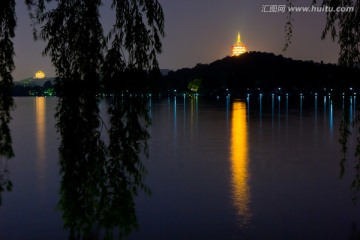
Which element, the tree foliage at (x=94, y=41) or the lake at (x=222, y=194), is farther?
the lake at (x=222, y=194)

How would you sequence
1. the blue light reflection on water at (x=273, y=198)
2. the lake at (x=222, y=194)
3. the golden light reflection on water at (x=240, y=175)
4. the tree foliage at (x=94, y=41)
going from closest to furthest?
the tree foliage at (x=94, y=41), the blue light reflection on water at (x=273, y=198), the lake at (x=222, y=194), the golden light reflection on water at (x=240, y=175)

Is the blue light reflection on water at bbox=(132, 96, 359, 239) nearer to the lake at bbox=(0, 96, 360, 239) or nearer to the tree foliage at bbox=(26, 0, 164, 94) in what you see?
the lake at bbox=(0, 96, 360, 239)

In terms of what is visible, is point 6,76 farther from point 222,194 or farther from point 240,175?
point 240,175

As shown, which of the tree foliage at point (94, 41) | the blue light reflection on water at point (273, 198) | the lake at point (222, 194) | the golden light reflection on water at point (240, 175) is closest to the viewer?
the tree foliage at point (94, 41)

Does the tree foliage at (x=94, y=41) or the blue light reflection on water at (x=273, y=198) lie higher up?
the tree foliage at (x=94, y=41)

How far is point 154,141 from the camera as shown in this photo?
1661 inches

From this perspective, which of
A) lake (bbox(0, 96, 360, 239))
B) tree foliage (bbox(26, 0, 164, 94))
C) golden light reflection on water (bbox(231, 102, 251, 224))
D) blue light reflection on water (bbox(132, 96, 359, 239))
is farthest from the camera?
golden light reflection on water (bbox(231, 102, 251, 224))

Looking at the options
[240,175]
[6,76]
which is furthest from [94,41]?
[240,175]

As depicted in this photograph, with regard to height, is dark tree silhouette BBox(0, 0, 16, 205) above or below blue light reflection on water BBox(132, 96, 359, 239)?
above

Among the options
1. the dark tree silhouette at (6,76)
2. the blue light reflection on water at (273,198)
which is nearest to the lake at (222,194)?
the blue light reflection on water at (273,198)

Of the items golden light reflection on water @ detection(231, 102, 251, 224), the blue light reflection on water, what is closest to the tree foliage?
the blue light reflection on water

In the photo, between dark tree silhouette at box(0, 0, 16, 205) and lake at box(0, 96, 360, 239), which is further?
lake at box(0, 96, 360, 239)

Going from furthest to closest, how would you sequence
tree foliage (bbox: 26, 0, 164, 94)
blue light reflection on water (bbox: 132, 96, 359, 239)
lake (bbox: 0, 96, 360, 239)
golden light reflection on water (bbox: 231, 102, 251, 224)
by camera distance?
golden light reflection on water (bbox: 231, 102, 251, 224) < lake (bbox: 0, 96, 360, 239) < blue light reflection on water (bbox: 132, 96, 359, 239) < tree foliage (bbox: 26, 0, 164, 94)

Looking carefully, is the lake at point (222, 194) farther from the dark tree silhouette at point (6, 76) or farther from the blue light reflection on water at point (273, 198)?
the dark tree silhouette at point (6, 76)
